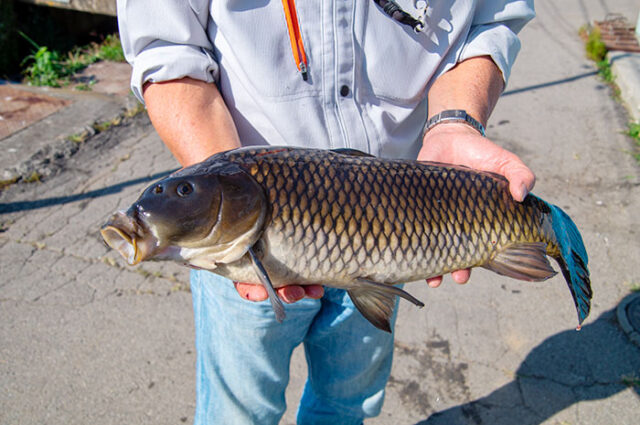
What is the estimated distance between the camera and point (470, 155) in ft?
6.06

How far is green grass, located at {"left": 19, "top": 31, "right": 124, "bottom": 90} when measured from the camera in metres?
5.87

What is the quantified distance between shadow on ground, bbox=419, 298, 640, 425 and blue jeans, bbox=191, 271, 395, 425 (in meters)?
0.76

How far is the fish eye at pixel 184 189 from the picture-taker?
1366mm

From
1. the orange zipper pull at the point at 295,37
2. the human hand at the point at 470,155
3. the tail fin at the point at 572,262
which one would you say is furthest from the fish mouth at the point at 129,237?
the tail fin at the point at 572,262

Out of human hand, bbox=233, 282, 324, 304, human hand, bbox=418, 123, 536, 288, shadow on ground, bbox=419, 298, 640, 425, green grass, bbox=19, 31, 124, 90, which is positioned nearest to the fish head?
human hand, bbox=233, 282, 324, 304

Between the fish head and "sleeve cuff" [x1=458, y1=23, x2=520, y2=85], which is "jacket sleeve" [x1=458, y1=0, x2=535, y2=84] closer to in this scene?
"sleeve cuff" [x1=458, y1=23, x2=520, y2=85]

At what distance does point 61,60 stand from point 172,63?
5539 millimetres

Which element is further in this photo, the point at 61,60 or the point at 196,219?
the point at 61,60

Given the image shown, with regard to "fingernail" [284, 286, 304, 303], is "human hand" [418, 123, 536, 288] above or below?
above

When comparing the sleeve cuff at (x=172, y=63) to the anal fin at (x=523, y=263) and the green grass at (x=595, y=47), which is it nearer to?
the anal fin at (x=523, y=263)

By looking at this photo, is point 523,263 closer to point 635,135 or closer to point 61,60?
point 635,135

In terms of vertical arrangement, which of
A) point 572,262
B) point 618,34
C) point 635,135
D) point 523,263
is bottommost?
point 618,34

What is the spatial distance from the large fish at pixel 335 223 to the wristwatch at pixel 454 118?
293 mm

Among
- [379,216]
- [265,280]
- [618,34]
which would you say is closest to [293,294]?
[265,280]
